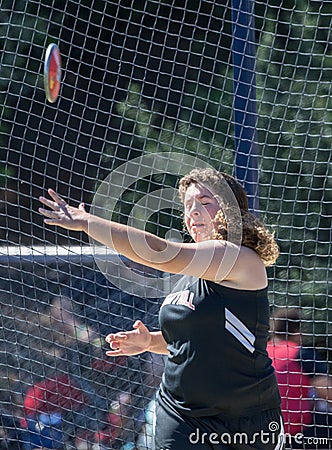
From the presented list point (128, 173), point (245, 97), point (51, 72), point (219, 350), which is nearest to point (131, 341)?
point (219, 350)

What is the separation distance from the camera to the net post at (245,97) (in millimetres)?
3785

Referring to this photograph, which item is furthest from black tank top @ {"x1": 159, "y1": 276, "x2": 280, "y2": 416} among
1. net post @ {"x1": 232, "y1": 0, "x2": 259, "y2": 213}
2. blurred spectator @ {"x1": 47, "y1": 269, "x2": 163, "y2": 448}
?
blurred spectator @ {"x1": 47, "y1": 269, "x2": 163, "y2": 448}

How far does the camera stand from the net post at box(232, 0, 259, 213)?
3.79m

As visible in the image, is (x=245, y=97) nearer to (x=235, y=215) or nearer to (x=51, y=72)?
(x=51, y=72)

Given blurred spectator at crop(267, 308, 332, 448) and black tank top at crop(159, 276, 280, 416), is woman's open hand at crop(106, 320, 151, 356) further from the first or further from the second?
blurred spectator at crop(267, 308, 332, 448)

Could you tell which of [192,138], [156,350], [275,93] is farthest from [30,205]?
[156,350]

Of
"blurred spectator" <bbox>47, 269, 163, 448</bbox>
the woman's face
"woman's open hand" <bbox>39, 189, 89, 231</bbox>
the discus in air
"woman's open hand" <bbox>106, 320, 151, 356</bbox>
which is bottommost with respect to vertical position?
"blurred spectator" <bbox>47, 269, 163, 448</bbox>

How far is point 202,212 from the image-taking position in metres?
2.56

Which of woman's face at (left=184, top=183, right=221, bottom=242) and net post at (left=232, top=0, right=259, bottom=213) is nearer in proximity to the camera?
woman's face at (left=184, top=183, right=221, bottom=242)

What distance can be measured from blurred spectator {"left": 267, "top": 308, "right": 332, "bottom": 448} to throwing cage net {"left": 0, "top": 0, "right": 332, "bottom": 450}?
10 centimetres

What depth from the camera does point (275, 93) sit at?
4.32 metres

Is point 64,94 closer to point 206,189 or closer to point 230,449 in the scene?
point 206,189

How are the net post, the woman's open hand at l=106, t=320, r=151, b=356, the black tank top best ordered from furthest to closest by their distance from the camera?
the net post, the woman's open hand at l=106, t=320, r=151, b=356, the black tank top

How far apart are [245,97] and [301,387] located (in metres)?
1.33
